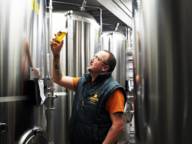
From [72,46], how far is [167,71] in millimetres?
1998

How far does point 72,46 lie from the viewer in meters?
2.76

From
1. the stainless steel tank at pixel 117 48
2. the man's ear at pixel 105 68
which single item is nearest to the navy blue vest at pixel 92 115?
the man's ear at pixel 105 68

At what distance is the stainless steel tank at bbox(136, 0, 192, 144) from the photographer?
2.58 feet

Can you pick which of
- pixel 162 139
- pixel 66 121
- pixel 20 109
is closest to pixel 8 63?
pixel 20 109

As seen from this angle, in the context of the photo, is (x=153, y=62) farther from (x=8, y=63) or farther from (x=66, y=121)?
(x=66, y=121)

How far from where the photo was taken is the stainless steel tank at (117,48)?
3.99 metres

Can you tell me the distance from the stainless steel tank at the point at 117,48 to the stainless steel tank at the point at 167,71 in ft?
10.1

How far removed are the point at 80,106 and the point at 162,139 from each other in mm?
1250

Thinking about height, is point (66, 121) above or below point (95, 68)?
below

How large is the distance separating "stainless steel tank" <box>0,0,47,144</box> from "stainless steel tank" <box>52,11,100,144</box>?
114 cm

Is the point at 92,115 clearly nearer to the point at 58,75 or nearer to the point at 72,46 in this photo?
the point at 58,75

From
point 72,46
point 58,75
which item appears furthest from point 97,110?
point 72,46

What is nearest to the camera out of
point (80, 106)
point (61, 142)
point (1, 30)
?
point (1, 30)

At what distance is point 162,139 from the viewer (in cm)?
84
